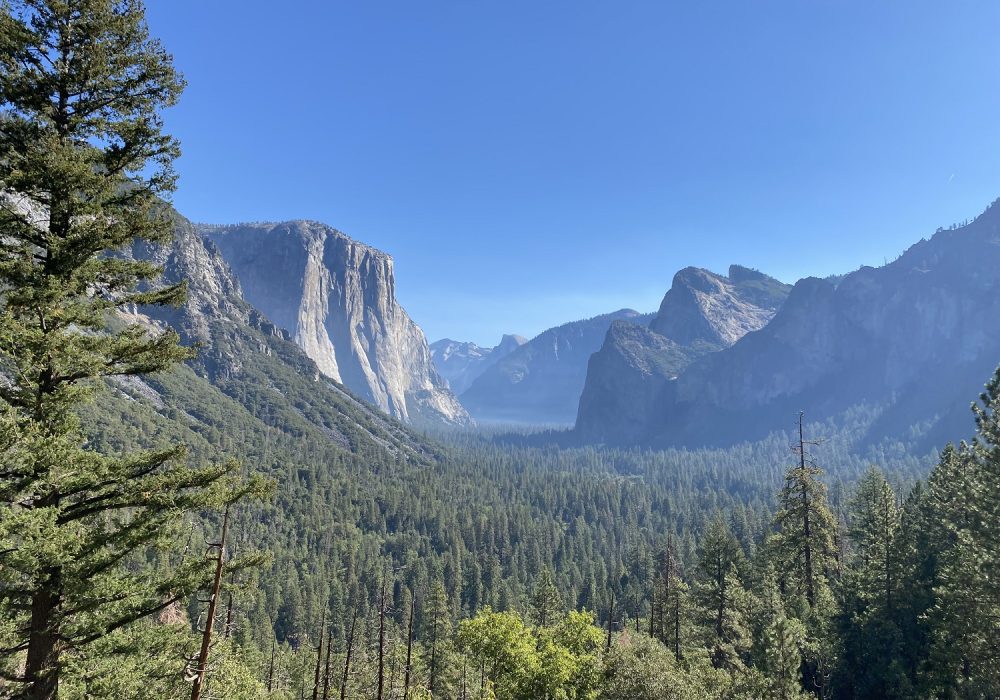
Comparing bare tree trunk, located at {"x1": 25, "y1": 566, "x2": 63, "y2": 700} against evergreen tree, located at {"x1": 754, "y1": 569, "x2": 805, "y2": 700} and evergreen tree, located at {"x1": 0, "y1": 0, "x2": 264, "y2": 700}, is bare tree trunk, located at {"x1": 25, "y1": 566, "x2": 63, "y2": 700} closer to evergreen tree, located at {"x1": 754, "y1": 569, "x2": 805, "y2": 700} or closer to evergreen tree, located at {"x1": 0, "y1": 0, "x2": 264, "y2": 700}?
evergreen tree, located at {"x1": 0, "y1": 0, "x2": 264, "y2": 700}

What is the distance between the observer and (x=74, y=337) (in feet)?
35.7

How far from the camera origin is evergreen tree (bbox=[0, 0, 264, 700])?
395 inches

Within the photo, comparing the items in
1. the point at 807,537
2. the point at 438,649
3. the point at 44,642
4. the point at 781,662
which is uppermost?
the point at 44,642

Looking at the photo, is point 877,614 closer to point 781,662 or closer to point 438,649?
point 781,662

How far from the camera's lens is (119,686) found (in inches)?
429

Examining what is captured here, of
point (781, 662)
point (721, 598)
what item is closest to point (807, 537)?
point (721, 598)

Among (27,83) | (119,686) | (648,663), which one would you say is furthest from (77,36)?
(648,663)

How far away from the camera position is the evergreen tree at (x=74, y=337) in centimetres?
1002

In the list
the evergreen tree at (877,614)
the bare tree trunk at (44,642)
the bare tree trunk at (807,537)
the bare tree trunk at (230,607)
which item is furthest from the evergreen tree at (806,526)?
the bare tree trunk at (44,642)

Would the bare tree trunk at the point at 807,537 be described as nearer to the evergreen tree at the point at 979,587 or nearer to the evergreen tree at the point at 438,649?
the evergreen tree at the point at 979,587

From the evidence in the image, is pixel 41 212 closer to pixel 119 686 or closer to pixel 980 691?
pixel 119 686

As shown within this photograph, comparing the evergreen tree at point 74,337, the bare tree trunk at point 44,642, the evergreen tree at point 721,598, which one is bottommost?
the evergreen tree at point 721,598

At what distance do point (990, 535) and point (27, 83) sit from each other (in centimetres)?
3405

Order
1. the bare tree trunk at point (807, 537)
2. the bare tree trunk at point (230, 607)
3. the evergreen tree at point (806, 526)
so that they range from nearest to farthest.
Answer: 1. the bare tree trunk at point (230, 607)
2. the evergreen tree at point (806, 526)
3. the bare tree trunk at point (807, 537)
